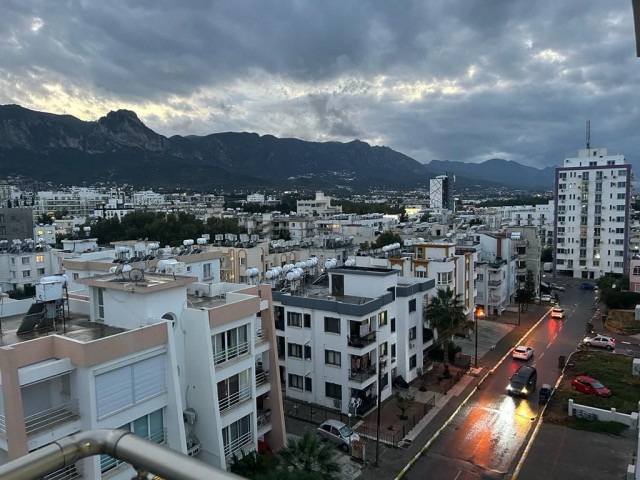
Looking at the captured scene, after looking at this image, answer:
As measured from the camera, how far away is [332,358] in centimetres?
2820

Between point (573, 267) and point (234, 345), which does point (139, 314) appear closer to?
point (234, 345)

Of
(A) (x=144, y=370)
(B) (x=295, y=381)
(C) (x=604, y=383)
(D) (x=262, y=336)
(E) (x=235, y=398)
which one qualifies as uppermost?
(A) (x=144, y=370)

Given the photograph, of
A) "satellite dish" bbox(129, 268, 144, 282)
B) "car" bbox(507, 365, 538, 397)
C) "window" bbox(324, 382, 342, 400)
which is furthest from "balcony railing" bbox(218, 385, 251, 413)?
"car" bbox(507, 365, 538, 397)

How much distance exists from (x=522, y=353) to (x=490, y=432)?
13.6 meters

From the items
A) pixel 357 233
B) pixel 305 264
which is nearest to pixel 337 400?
pixel 305 264

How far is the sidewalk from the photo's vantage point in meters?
22.5

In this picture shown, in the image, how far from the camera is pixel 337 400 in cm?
2792

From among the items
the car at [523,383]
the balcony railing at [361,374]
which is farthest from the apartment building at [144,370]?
the car at [523,383]

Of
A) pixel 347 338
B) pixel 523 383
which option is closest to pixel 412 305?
pixel 347 338

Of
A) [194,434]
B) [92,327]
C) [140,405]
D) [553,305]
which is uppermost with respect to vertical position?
[92,327]

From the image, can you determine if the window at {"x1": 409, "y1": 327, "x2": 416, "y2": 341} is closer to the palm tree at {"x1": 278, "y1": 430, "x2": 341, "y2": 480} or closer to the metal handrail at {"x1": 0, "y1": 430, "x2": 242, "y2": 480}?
the palm tree at {"x1": 278, "y1": 430, "x2": 341, "y2": 480}

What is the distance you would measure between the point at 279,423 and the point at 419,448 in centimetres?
764

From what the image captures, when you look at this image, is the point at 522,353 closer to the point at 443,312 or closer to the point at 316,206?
the point at 443,312

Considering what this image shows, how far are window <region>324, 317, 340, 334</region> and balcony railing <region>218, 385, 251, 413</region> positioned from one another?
9313 millimetres
